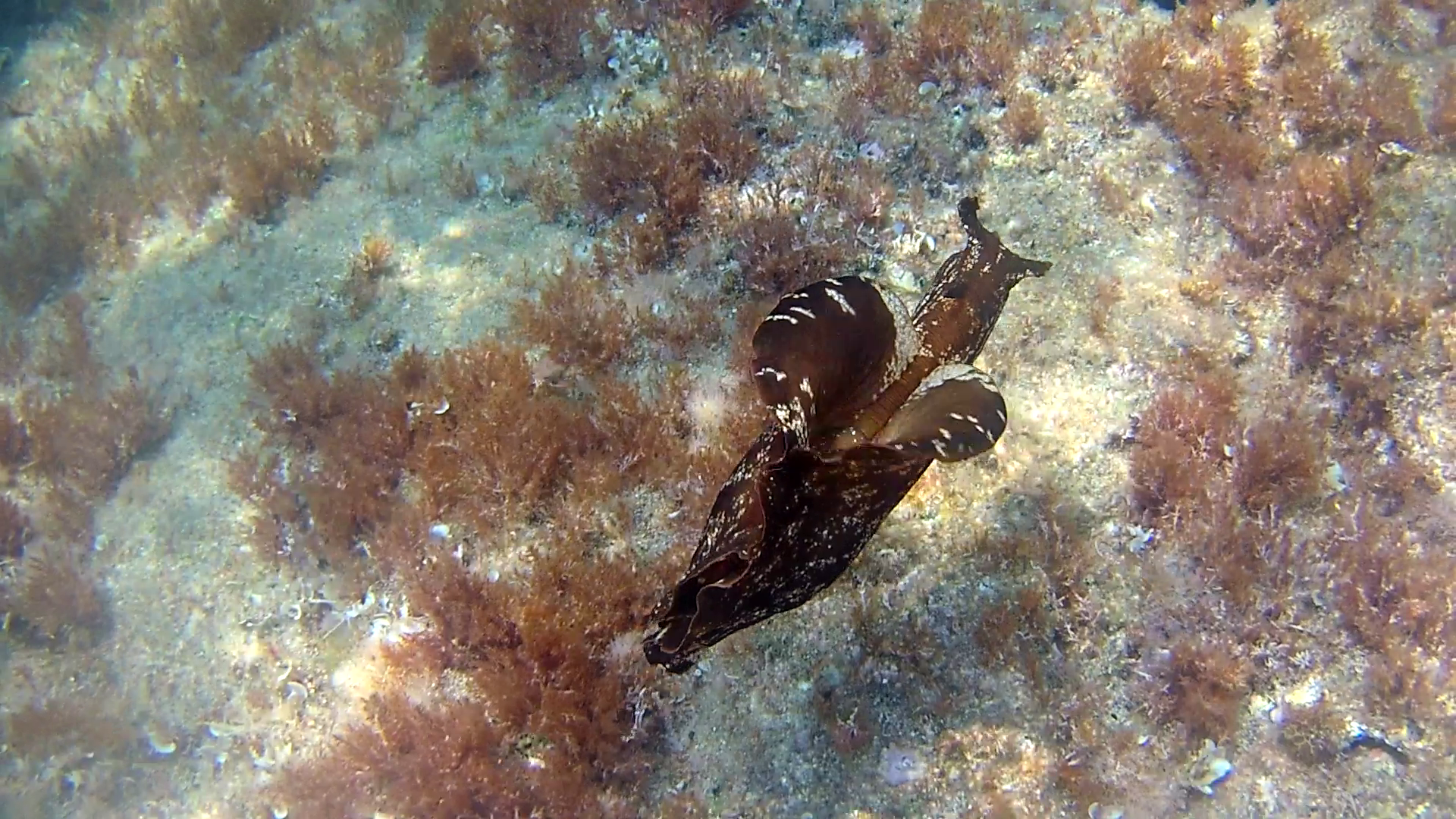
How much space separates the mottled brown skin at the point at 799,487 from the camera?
96.0 inches

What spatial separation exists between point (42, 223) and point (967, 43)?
8.54 metres

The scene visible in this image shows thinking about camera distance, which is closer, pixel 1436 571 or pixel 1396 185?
pixel 1436 571

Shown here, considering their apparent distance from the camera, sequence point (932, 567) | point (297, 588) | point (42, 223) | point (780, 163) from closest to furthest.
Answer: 1. point (932, 567)
2. point (297, 588)
3. point (780, 163)
4. point (42, 223)

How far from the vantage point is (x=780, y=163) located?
5344mm

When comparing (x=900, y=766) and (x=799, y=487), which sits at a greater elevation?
(x=799, y=487)

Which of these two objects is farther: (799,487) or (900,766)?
(900,766)

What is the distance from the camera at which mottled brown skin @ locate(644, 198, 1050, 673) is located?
244 centimetres

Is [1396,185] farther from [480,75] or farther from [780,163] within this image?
[480,75]

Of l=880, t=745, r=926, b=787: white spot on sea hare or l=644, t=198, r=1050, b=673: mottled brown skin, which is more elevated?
l=644, t=198, r=1050, b=673: mottled brown skin

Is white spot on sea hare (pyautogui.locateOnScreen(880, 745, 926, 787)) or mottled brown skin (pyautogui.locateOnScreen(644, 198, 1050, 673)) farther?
white spot on sea hare (pyautogui.locateOnScreen(880, 745, 926, 787))

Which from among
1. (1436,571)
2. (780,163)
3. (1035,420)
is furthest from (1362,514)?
(780,163)

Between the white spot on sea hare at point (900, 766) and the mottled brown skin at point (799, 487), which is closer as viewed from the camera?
the mottled brown skin at point (799, 487)

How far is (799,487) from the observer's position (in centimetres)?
247

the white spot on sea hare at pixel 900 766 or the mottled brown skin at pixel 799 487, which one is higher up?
the mottled brown skin at pixel 799 487
